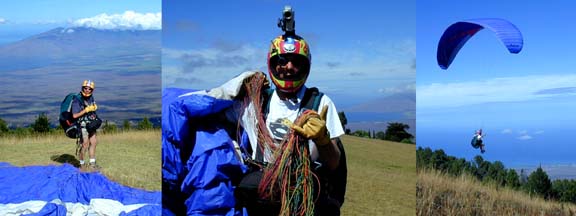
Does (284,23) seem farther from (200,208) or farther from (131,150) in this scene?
(131,150)

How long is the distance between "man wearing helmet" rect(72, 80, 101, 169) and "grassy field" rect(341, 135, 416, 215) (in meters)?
2.54

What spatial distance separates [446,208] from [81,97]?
3716mm

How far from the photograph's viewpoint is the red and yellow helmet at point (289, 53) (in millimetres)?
2176

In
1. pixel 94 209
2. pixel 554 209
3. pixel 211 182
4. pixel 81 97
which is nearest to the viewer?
pixel 211 182

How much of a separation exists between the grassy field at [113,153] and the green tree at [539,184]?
9.45ft

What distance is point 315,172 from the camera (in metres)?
2.14

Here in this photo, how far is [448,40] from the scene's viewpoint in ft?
10.4

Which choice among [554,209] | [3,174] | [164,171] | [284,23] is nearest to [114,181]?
[3,174]

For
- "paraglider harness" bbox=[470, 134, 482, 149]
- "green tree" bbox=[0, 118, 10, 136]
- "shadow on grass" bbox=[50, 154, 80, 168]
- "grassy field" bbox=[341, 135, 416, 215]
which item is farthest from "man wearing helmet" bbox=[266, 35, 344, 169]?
"green tree" bbox=[0, 118, 10, 136]

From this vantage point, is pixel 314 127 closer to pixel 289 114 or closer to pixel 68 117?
pixel 289 114

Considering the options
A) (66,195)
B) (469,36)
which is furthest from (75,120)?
(469,36)

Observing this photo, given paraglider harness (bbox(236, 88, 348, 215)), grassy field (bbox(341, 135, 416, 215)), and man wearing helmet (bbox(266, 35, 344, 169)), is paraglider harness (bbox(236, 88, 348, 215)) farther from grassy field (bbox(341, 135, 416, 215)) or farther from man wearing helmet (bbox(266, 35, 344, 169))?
grassy field (bbox(341, 135, 416, 215))

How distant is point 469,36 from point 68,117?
391cm

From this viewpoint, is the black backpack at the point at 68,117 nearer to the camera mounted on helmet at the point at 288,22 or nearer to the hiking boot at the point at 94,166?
the hiking boot at the point at 94,166
